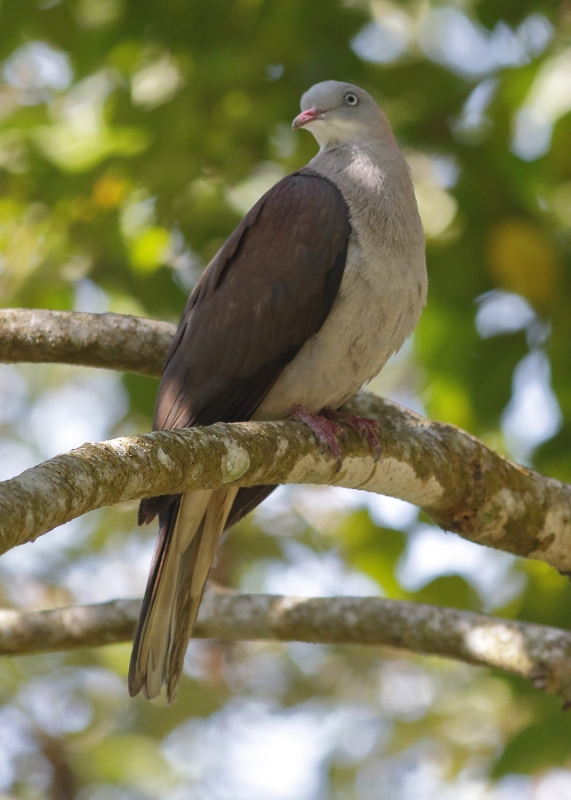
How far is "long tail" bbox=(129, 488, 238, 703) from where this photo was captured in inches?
120

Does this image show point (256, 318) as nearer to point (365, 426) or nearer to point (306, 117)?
point (365, 426)

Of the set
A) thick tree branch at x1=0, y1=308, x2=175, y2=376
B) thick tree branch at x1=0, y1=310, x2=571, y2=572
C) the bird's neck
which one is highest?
the bird's neck

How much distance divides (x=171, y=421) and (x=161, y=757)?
232 centimetres

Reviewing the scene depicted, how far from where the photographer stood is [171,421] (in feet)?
10.8

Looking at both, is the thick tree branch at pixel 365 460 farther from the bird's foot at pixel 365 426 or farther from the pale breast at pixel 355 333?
the pale breast at pixel 355 333

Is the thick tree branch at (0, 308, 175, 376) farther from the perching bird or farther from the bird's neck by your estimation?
the bird's neck

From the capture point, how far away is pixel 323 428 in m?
3.03

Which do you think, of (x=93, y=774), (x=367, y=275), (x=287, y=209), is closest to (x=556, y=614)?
(x=367, y=275)

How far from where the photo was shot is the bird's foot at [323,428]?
2.93m

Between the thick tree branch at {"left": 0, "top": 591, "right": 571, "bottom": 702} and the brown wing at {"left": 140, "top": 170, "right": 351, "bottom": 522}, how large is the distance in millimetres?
417

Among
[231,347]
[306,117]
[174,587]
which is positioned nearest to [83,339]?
[231,347]

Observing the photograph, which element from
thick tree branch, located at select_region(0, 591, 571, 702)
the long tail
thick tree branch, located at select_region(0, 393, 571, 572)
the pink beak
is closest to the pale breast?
→ thick tree branch, located at select_region(0, 393, 571, 572)

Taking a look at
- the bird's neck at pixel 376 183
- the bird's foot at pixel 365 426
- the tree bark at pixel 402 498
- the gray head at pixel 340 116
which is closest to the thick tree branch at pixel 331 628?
the tree bark at pixel 402 498

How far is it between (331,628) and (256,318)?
3.49ft
